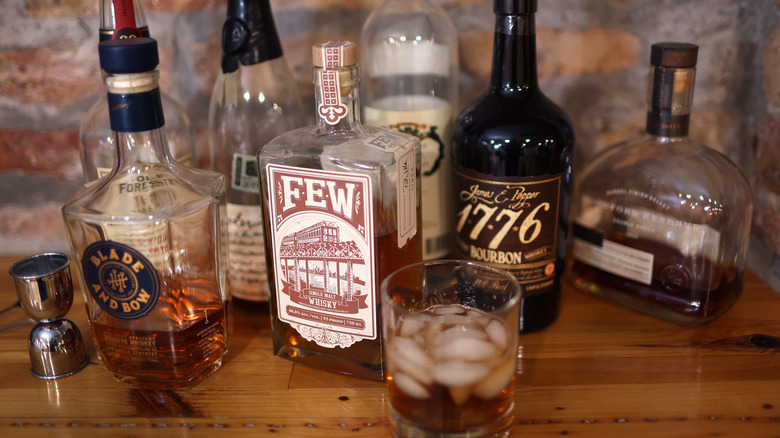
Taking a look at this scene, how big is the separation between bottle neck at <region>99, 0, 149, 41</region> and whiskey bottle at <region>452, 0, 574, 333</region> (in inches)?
14.0

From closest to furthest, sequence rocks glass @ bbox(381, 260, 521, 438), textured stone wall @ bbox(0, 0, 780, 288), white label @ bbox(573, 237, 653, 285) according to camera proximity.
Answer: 1. rocks glass @ bbox(381, 260, 521, 438)
2. white label @ bbox(573, 237, 653, 285)
3. textured stone wall @ bbox(0, 0, 780, 288)

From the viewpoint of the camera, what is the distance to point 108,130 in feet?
2.71

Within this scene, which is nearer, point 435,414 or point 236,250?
point 435,414

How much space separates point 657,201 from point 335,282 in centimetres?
38

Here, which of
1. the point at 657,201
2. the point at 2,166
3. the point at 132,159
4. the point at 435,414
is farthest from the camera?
the point at 2,166

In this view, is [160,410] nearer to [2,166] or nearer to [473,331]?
[473,331]

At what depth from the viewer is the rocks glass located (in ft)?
1.84

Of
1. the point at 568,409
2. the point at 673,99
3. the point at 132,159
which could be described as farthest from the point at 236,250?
→ the point at 673,99

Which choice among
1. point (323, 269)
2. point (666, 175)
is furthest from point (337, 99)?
point (666, 175)

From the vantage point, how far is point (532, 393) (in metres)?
0.65

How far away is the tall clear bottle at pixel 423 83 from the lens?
81cm

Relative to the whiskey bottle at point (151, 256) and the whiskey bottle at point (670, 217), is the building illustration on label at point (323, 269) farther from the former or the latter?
the whiskey bottle at point (670, 217)

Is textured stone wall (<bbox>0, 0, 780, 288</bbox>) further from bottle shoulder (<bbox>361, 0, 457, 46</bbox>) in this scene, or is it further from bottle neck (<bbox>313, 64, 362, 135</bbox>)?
bottle neck (<bbox>313, 64, 362, 135</bbox>)

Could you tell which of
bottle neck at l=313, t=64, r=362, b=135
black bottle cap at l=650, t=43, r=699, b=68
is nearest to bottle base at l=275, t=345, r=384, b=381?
bottle neck at l=313, t=64, r=362, b=135
